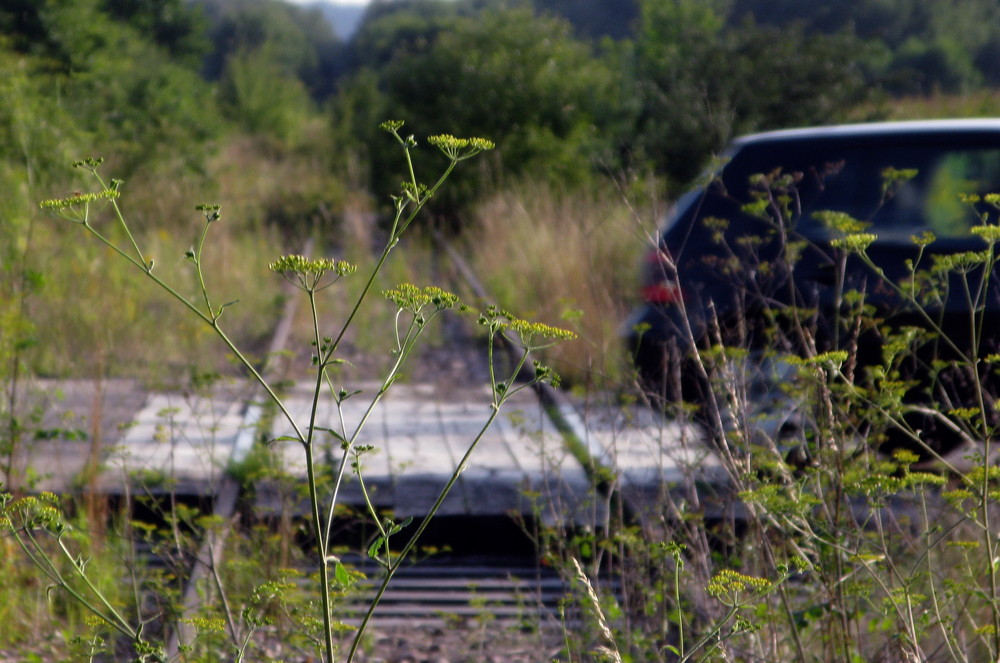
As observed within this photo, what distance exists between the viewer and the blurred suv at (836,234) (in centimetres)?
452

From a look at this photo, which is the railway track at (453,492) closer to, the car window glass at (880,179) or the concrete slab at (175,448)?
the concrete slab at (175,448)

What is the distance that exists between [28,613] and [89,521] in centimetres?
59

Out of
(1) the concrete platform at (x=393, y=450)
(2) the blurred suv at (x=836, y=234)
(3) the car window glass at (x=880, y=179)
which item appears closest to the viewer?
(1) the concrete platform at (x=393, y=450)

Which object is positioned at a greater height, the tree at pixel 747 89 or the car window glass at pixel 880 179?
the tree at pixel 747 89

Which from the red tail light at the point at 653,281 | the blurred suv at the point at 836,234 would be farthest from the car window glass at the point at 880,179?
the red tail light at the point at 653,281

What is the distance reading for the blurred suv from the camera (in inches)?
178

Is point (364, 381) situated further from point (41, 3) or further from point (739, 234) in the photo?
point (41, 3)

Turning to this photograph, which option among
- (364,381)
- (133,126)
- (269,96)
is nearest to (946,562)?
(364,381)

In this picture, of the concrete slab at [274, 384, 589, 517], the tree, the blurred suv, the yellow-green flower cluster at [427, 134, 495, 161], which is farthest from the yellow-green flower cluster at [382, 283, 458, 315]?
the tree

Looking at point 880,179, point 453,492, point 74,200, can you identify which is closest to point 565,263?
point 880,179

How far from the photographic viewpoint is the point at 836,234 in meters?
4.26

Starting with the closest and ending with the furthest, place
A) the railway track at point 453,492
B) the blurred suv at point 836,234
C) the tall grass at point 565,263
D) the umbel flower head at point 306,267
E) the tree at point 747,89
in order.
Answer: the umbel flower head at point 306,267 → the railway track at point 453,492 → the blurred suv at point 836,234 → the tall grass at point 565,263 → the tree at point 747,89

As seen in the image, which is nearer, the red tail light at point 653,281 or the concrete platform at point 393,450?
the concrete platform at point 393,450

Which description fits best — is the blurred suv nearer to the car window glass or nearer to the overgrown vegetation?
the car window glass
